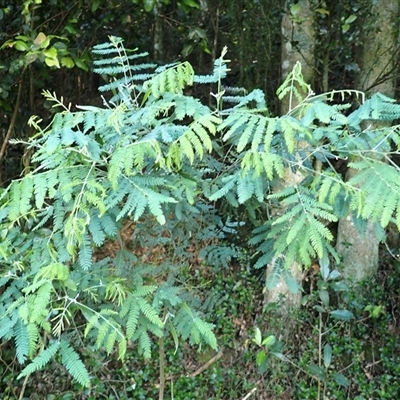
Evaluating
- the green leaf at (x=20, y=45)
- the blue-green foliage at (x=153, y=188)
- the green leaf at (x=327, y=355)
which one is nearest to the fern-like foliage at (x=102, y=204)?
the blue-green foliage at (x=153, y=188)

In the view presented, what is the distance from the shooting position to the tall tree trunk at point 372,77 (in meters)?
3.55

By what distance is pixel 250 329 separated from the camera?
12.1 ft

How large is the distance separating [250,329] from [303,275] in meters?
0.57

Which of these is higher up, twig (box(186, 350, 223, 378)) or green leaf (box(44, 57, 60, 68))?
green leaf (box(44, 57, 60, 68))

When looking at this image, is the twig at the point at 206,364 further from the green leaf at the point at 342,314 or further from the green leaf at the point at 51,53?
the green leaf at the point at 51,53

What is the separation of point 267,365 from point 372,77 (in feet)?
7.31

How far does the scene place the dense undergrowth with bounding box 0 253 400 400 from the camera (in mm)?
3338

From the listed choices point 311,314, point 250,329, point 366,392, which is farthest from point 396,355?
point 250,329

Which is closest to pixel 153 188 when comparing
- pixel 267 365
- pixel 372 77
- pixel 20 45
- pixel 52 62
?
pixel 52 62

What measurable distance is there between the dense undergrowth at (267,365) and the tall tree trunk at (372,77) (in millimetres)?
166

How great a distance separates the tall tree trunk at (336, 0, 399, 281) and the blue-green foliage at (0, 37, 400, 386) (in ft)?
6.24

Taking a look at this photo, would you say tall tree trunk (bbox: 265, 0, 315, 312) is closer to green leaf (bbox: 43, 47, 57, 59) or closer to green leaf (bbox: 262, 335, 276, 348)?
green leaf (bbox: 262, 335, 276, 348)

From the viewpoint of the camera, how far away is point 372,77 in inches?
145

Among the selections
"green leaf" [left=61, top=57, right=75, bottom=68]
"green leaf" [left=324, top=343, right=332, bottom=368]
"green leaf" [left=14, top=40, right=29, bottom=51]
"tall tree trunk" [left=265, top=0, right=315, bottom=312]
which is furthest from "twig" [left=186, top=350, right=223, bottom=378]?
"green leaf" [left=14, top=40, right=29, bottom=51]
